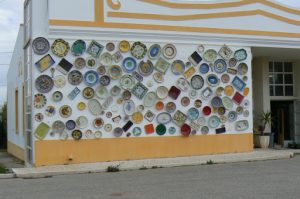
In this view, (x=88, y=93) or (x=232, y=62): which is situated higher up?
(x=232, y=62)

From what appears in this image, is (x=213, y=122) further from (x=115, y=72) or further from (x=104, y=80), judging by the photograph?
(x=104, y=80)

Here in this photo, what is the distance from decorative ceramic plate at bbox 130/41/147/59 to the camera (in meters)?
18.6

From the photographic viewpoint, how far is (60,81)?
57.6 feet

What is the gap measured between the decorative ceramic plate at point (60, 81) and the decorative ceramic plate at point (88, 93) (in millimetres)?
773

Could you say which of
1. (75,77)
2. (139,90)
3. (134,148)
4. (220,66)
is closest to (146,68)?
(139,90)

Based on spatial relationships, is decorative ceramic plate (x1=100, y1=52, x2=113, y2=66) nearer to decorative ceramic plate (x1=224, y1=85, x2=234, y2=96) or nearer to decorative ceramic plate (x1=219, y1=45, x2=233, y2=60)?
decorative ceramic plate (x1=219, y1=45, x2=233, y2=60)

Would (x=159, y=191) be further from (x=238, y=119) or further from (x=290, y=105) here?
(x=290, y=105)

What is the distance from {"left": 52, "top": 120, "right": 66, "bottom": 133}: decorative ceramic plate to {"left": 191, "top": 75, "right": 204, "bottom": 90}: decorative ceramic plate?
208 inches

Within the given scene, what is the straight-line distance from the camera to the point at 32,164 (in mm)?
17688

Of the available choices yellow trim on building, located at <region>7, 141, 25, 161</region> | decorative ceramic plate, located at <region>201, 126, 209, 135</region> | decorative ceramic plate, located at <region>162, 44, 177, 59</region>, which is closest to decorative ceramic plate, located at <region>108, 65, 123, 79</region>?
decorative ceramic plate, located at <region>162, 44, 177, 59</region>

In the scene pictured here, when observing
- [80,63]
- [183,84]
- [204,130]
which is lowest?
[204,130]

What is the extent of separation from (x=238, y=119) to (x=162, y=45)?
4354mm

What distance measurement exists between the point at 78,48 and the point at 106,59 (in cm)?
109

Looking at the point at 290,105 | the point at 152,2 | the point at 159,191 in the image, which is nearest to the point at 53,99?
the point at 152,2
